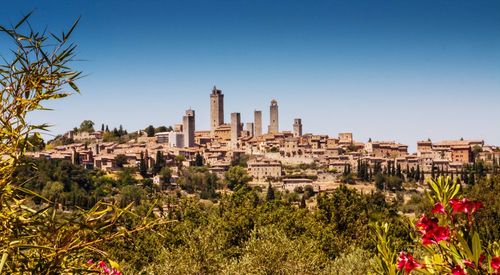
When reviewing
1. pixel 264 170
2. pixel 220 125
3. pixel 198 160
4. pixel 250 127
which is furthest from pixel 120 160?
pixel 250 127

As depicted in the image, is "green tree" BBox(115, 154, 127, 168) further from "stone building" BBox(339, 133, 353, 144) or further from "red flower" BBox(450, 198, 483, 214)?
"red flower" BBox(450, 198, 483, 214)

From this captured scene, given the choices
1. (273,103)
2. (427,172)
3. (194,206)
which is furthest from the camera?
(273,103)

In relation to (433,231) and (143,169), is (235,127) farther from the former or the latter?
(433,231)

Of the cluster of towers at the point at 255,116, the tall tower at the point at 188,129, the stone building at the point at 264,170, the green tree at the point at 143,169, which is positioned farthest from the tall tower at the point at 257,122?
the green tree at the point at 143,169

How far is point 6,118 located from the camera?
2.10 metres

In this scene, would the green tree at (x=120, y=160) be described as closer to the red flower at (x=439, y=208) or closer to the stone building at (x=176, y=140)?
the stone building at (x=176, y=140)

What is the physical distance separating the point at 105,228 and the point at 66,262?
0.23m

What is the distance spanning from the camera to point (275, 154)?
274ft

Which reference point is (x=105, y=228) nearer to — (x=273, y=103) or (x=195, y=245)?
(x=195, y=245)

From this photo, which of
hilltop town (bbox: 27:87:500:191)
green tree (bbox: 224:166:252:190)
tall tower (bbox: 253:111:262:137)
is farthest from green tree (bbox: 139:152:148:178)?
tall tower (bbox: 253:111:262:137)

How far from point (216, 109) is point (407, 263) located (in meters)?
103

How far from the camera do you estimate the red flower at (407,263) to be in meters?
2.12

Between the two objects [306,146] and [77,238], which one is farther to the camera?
[306,146]

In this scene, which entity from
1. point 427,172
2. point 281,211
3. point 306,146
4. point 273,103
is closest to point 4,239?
point 281,211
